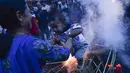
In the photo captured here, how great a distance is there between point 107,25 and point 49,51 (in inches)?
105

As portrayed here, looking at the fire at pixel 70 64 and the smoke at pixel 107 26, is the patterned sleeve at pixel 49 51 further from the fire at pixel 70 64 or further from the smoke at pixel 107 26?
the smoke at pixel 107 26

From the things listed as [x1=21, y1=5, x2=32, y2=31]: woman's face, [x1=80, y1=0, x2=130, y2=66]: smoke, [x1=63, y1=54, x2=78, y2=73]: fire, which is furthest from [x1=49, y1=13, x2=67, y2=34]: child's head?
[x1=21, y1=5, x2=32, y2=31]: woman's face

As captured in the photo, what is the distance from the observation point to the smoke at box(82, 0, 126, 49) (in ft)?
15.9

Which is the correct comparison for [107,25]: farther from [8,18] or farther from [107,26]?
[8,18]

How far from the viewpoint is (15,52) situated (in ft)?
7.50

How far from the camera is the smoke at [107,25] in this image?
4.84 m

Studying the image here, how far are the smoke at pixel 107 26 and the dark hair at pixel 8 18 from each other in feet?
8.20

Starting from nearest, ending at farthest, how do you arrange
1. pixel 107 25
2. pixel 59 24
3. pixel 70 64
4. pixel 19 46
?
pixel 19 46 → pixel 70 64 → pixel 59 24 → pixel 107 25

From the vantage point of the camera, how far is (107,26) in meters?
4.88

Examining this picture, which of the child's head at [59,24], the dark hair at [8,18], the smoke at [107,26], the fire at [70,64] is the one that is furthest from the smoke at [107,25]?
the dark hair at [8,18]

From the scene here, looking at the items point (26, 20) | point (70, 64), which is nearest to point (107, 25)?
point (70, 64)

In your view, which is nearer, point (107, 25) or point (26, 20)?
point (26, 20)

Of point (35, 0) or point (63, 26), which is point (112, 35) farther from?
point (35, 0)

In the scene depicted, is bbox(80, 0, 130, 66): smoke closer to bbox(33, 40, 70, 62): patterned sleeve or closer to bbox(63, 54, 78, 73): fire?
bbox(63, 54, 78, 73): fire
